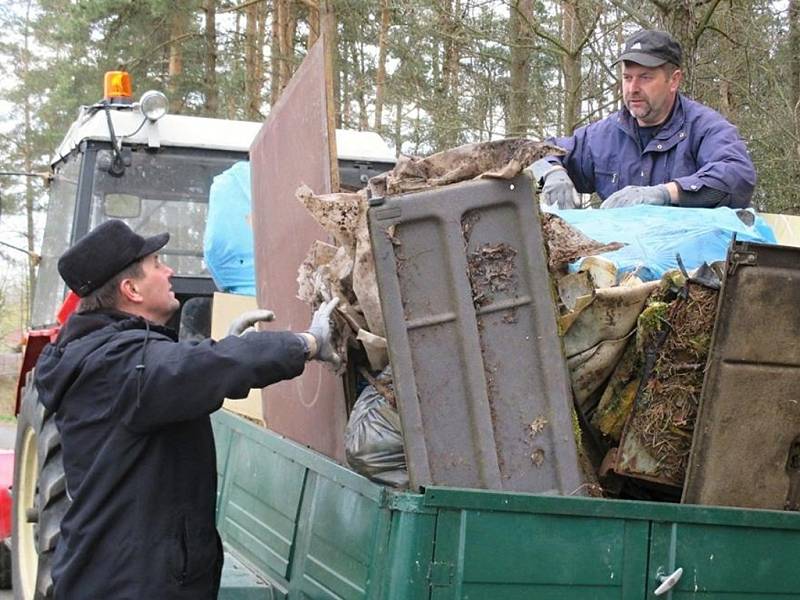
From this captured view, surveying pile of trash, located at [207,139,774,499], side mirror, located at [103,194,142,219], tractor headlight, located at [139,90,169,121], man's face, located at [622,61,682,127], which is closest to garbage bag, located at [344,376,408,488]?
pile of trash, located at [207,139,774,499]

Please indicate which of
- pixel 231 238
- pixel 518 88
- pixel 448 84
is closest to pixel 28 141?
pixel 448 84

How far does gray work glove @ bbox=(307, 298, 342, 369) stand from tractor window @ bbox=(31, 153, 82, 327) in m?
2.86

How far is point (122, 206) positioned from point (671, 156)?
107 inches

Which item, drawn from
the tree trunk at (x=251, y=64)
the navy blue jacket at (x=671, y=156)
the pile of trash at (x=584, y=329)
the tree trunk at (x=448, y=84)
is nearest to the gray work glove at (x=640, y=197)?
Answer: the navy blue jacket at (x=671, y=156)

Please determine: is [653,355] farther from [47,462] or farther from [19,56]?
[19,56]

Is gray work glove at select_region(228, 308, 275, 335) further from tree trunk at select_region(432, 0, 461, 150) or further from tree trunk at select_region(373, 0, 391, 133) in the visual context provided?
tree trunk at select_region(373, 0, 391, 133)

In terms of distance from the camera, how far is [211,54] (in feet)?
59.6

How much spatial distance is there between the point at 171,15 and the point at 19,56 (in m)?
11.0

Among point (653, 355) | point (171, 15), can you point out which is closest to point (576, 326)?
point (653, 355)

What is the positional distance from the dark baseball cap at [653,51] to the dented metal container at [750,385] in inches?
70.9

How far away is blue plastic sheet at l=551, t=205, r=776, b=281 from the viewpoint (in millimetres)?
3070

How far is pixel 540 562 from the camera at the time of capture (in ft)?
7.66

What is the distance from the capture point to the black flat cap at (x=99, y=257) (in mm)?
2811

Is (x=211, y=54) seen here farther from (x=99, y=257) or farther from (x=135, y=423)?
(x=135, y=423)
